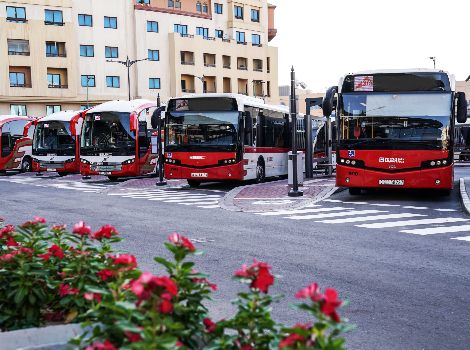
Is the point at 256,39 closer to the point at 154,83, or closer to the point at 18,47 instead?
the point at 154,83

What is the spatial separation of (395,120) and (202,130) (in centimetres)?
825

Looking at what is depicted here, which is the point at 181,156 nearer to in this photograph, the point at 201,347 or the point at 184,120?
the point at 184,120

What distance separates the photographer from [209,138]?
2441 cm

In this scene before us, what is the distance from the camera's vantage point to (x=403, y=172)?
18078 millimetres

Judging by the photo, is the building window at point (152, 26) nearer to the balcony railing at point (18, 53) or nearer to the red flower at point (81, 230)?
the balcony railing at point (18, 53)

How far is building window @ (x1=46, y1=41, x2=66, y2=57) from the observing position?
6462 cm

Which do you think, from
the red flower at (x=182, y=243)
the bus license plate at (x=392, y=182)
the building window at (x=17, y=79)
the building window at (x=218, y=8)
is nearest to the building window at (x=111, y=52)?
Answer: the building window at (x=17, y=79)

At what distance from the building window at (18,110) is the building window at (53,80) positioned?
3.08 m

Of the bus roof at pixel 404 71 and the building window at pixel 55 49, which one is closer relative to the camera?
the bus roof at pixel 404 71

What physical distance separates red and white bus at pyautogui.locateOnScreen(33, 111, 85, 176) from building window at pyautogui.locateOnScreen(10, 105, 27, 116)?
27.1 m

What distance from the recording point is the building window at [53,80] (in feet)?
212

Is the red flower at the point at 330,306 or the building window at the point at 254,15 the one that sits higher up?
the building window at the point at 254,15

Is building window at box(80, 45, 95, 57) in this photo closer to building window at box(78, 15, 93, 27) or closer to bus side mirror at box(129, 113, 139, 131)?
building window at box(78, 15, 93, 27)

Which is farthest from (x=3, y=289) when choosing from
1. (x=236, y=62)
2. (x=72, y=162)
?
(x=236, y=62)
